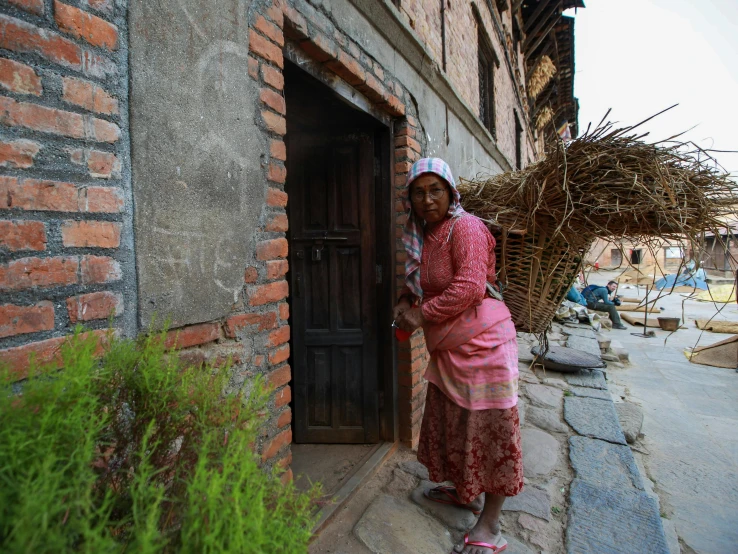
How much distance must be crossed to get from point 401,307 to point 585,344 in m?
5.37

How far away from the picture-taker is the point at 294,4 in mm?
2000

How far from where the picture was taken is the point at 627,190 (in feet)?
6.82

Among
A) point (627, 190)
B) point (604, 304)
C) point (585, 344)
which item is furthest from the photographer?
point (604, 304)

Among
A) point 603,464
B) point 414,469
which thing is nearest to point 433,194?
point 414,469

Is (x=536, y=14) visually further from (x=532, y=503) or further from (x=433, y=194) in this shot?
(x=532, y=503)

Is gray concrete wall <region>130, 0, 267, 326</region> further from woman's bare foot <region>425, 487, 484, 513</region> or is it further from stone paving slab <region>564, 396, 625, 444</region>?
stone paving slab <region>564, 396, 625, 444</region>

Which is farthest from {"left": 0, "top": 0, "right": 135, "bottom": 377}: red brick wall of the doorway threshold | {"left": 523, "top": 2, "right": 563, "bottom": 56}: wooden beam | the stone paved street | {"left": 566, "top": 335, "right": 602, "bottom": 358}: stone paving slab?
{"left": 523, "top": 2, "right": 563, "bottom": 56}: wooden beam

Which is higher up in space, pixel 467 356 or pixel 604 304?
pixel 467 356

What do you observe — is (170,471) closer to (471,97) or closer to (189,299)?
(189,299)

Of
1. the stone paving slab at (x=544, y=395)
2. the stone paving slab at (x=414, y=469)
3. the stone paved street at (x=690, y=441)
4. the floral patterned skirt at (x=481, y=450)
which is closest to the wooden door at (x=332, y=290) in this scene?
the stone paving slab at (x=414, y=469)

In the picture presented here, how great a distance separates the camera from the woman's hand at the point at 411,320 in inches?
86.7

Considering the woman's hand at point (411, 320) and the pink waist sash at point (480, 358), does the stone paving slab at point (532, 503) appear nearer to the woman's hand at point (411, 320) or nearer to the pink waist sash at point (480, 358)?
the pink waist sash at point (480, 358)

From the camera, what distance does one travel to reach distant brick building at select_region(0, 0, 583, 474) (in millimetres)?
1082

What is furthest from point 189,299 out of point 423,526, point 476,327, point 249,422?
point 423,526
